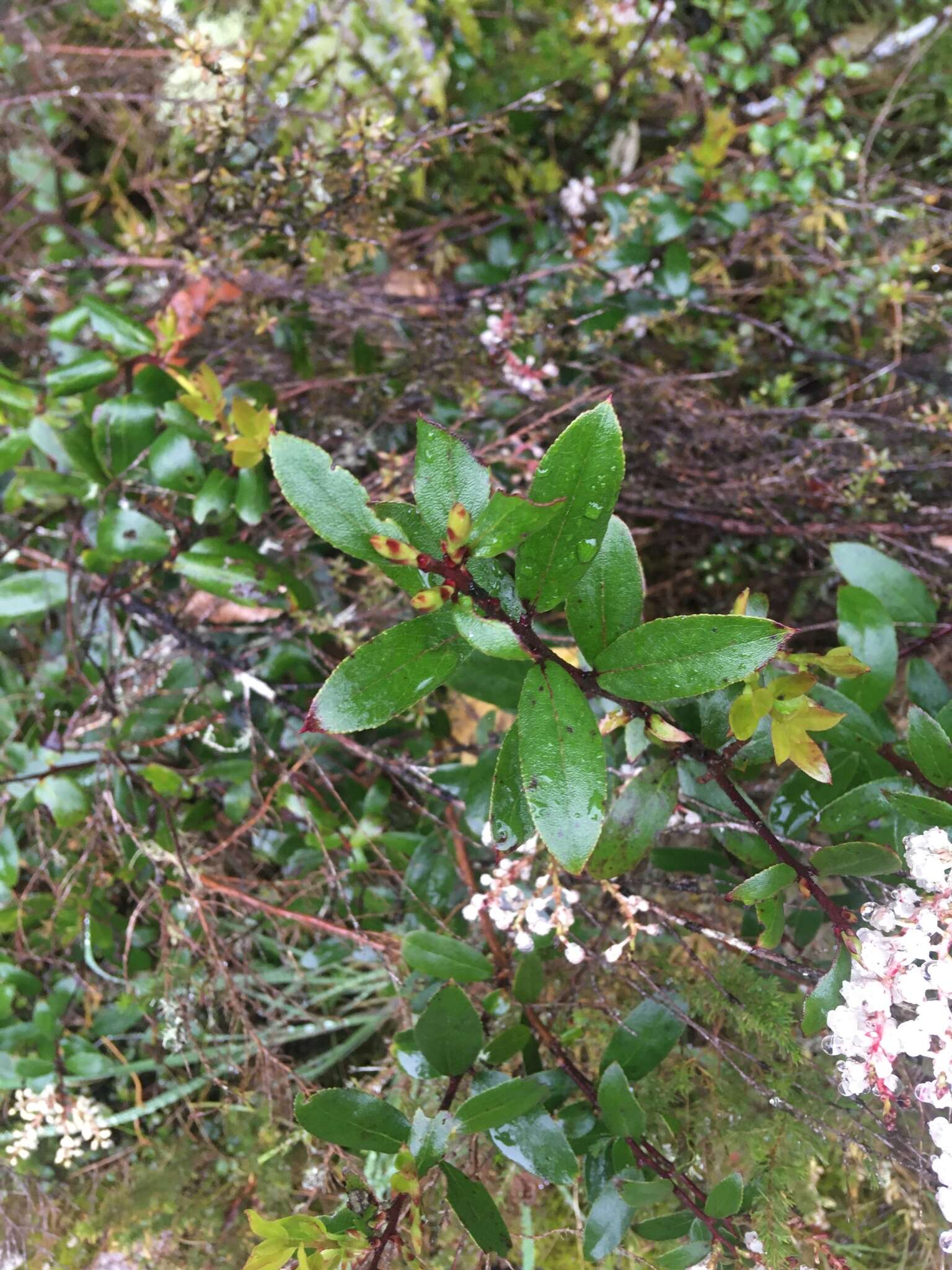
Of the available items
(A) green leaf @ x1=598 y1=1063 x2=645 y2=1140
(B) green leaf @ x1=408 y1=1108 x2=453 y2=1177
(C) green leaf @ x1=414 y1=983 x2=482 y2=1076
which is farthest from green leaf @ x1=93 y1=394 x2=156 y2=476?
(A) green leaf @ x1=598 y1=1063 x2=645 y2=1140

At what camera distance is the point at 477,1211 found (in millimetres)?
1086

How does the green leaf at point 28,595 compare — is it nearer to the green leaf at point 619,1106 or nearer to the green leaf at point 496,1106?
the green leaf at point 496,1106

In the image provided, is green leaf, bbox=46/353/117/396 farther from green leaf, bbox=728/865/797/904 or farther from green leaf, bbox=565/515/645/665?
green leaf, bbox=728/865/797/904

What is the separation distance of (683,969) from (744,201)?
5.47 ft

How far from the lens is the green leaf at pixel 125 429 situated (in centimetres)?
149

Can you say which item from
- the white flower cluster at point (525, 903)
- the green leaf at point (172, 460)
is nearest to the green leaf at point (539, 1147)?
the white flower cluster at point (525, 903)

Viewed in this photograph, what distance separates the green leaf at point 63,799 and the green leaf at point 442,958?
2.33 feet

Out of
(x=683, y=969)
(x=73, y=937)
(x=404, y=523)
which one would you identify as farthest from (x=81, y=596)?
(x=683, y=969)

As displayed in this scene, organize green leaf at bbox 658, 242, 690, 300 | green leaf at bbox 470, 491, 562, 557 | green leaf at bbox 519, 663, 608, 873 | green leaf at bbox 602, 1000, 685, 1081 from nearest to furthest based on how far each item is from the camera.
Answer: green leaf at bbox 470, 491, 562, 557 < green leaf at bbox 519, 663, 608, 873 < green leaf at bbox 602, 1000, 685, 1081 < green leaf at bbox 658, 242, 690, 300

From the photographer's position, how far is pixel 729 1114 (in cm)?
147

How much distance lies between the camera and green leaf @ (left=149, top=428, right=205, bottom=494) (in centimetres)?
147

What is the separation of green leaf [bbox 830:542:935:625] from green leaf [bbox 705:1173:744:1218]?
799mm

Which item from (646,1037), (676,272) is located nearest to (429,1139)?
(646,1037)

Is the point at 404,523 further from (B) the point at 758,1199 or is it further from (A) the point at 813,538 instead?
(A) the point at 813,538
